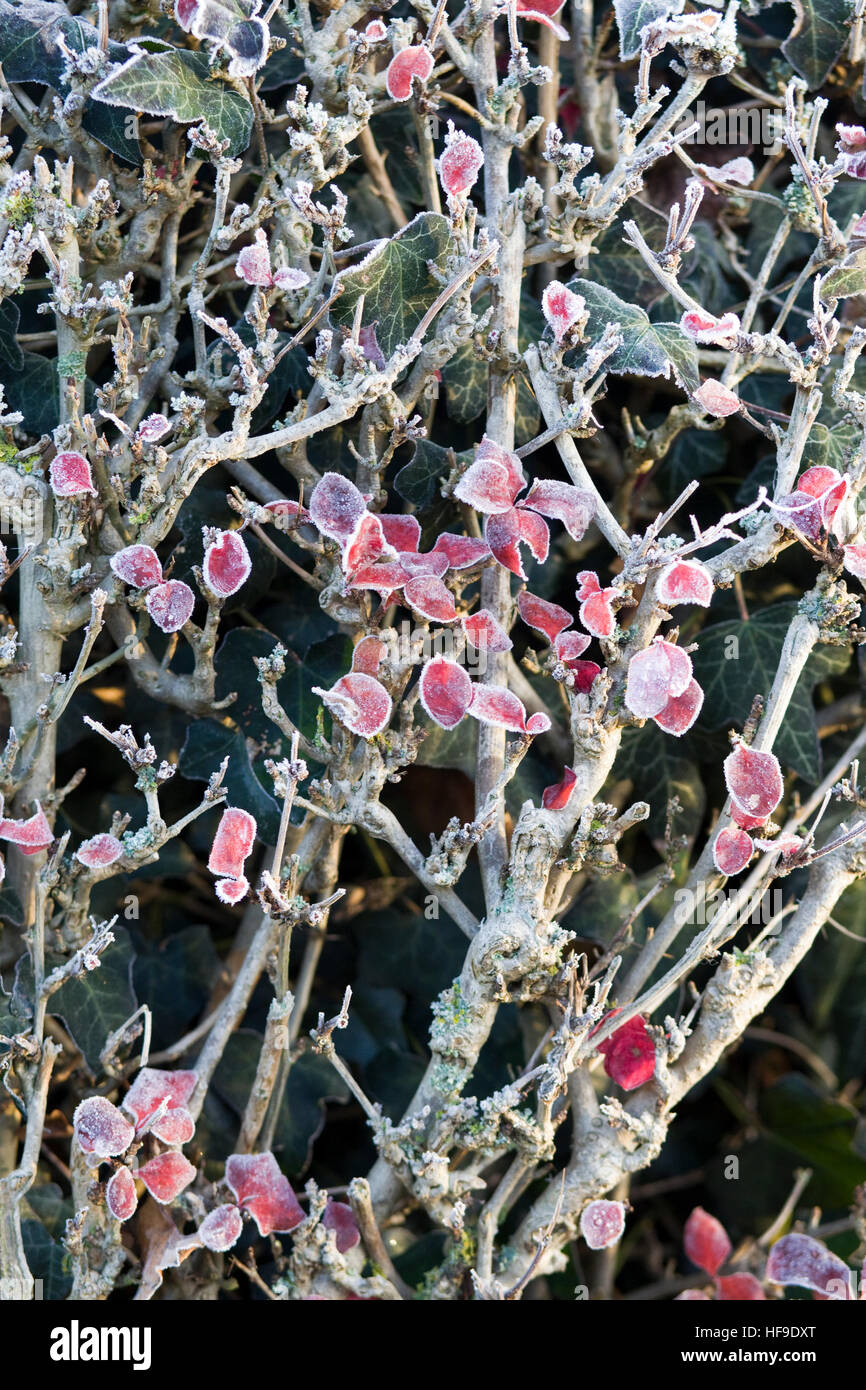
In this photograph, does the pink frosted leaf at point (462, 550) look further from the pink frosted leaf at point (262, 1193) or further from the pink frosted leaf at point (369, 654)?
the pink frosted leaf at point (262, 1193)

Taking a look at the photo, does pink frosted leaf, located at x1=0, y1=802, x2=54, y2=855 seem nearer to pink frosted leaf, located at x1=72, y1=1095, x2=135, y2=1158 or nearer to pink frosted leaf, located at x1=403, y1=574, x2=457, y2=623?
pink frosted leaf, located at x1=72, y1=1095, x2=135, y2=1158

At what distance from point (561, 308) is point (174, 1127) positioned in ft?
2.32

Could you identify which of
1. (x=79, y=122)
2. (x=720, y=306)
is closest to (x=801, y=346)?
(x=720, y=306)

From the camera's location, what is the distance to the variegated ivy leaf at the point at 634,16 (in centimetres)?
93

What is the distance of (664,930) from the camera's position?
959 mm

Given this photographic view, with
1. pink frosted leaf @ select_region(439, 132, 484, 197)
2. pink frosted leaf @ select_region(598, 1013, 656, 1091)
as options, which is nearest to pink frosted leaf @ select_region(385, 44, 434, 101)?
pink frosted leaf @ select_region(439, 132, 484, 197)

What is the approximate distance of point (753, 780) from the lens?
34.7 inches

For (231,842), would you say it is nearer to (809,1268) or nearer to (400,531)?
(400,531)

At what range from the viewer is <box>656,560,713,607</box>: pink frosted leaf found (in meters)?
0.84

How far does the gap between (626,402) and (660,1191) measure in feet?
3.21

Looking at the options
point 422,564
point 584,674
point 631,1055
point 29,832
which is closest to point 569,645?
point 584,674

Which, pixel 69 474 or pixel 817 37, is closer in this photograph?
pixel 69 474

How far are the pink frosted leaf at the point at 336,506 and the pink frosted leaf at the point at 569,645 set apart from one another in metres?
0.18

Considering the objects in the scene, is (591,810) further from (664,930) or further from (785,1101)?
(785,1101)
